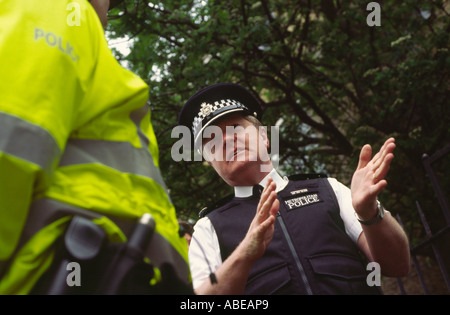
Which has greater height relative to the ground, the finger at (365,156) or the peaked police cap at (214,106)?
the peaked police cap at (214,106)

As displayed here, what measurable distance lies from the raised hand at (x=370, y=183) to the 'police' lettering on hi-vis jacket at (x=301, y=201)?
0.86ft

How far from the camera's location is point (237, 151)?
2305mm

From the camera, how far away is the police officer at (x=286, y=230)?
172 cm

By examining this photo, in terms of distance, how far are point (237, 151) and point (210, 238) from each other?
54 centimetres

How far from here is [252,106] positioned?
2.71 m

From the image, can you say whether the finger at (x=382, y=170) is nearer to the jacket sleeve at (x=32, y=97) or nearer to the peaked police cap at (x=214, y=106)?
the peaked police cap at (x=214, y=106)

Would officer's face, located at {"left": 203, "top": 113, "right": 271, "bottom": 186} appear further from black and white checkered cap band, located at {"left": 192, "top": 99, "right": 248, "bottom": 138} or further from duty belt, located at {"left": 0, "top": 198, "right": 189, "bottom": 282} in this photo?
duty belt, located at {"left": 0, "top": 198, "right": 189, "bottom": 282}

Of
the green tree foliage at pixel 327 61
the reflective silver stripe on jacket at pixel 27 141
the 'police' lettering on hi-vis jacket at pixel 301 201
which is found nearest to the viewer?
the reflective silver stripe on jacket at pixel 27 141

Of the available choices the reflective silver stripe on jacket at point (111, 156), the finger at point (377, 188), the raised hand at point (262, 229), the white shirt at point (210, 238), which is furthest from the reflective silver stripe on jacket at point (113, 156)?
the finger at point (377, 188)

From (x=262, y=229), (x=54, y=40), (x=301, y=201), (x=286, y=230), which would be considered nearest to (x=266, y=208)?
(x=262, y=229)

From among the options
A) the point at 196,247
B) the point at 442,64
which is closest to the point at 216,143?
the point at 196,247

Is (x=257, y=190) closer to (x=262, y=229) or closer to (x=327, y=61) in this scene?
(x=262, y=229)

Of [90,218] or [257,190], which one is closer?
[90,218]
